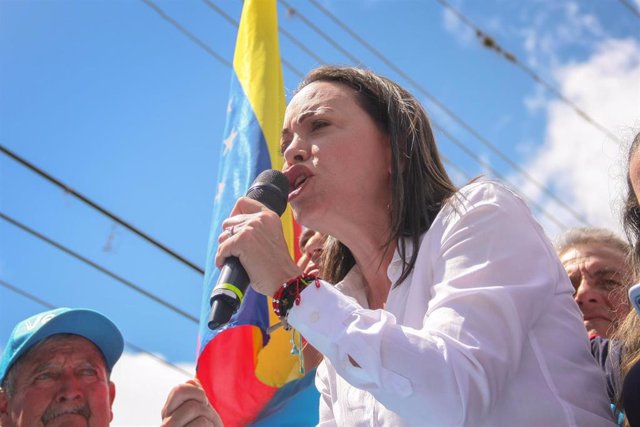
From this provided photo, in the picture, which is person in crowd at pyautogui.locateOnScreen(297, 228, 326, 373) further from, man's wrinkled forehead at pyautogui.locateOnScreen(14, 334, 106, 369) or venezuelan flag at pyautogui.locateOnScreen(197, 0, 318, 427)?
man's wrinkled forehead at pyautogui.locateOnScreen(14, 334, 106, 369)

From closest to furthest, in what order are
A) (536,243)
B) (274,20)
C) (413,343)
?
(413,343)
(536,243)
(274,20)

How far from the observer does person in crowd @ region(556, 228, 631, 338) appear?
362 cm

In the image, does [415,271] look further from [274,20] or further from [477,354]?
[274,20]

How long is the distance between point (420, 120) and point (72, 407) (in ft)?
5.12

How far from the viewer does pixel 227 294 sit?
224 centimetres

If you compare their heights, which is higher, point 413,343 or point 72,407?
point 72,407

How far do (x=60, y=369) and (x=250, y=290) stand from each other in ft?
3.04

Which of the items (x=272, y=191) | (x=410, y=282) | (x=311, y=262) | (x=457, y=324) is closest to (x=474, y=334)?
(x=457, y=324)

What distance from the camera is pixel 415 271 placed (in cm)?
256

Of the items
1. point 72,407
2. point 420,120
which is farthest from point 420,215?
point 72,407

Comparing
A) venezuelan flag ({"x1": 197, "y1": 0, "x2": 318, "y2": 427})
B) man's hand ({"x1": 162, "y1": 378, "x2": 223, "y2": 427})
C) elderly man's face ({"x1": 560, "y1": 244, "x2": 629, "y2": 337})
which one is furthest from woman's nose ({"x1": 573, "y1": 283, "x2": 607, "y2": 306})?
man's hand ({"x1": 162, "y1": 378, "x2": 223, "y2": 427})

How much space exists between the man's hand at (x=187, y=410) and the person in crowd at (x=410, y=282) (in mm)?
360

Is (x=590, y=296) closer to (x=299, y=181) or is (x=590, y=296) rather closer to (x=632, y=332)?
(x=632, y=332)

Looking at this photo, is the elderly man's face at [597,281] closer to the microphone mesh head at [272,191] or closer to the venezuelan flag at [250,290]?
the venezuelan flag at [250,290]
